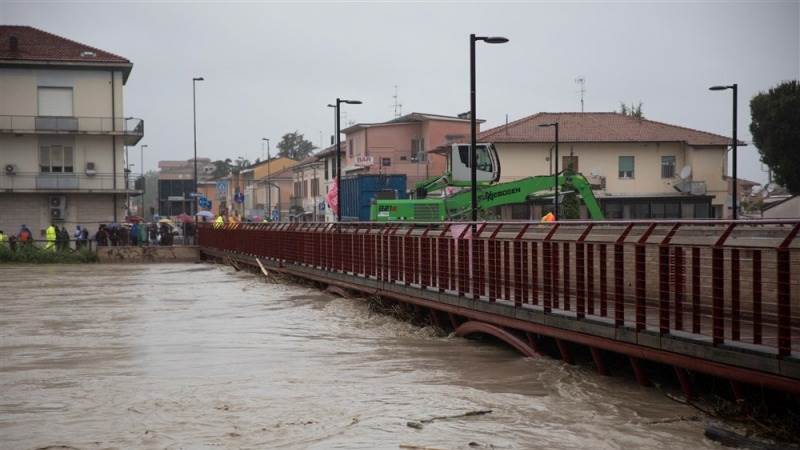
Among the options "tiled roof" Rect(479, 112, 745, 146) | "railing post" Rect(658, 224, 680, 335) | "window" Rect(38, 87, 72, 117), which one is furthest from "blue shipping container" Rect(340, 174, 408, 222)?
"railing post" Rect(658, 224, 680, 335)

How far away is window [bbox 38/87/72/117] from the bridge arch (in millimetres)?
46753

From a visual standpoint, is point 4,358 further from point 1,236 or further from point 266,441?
point 1,236

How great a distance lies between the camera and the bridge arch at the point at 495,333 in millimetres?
14617

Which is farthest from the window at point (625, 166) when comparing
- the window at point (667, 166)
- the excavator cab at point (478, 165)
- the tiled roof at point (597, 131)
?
the excavator cab at point (478, 165)

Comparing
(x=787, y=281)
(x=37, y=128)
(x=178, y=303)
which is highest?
(x=37, y=128)

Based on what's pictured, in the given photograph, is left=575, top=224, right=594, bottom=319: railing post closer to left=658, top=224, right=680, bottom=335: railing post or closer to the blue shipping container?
left=658, top=224, right=680, bottom=335: railing post

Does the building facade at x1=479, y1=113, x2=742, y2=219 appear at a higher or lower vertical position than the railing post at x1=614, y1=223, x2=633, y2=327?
higher

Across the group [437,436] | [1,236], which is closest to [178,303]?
[437,436]

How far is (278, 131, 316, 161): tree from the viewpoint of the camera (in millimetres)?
163962

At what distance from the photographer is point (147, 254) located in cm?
5247

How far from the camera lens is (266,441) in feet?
33.2

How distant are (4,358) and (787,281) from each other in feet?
41.1

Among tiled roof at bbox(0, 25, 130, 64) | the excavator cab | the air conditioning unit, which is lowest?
the air conditioning unit

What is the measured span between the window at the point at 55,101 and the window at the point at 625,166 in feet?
111
